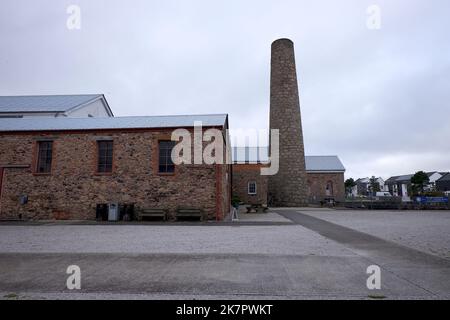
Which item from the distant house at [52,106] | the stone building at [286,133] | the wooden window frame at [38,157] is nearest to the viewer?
the wooden window frame at [38,157]

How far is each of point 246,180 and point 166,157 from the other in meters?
15.3

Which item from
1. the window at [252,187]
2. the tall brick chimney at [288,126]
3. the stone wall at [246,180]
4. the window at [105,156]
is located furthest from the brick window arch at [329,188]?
the window at [105,156]

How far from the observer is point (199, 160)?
1516 cm

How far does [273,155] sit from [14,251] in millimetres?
27331

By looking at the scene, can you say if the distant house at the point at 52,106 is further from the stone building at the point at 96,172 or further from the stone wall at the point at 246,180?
the stone wall at the point at 246,180

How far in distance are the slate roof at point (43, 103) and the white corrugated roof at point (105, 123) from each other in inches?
255

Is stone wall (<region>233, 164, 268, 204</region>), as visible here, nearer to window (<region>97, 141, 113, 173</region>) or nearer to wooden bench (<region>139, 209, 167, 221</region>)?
wooden bench (<region>139, 209, 167, 221</region>)

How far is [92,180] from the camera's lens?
1565 cm

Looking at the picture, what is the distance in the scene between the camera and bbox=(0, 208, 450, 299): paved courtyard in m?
4.31

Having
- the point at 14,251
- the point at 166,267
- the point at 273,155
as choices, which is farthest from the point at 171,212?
the point at 273,155

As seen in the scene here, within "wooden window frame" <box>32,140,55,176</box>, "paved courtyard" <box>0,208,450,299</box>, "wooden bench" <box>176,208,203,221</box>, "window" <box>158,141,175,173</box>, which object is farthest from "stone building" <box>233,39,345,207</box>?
"paved courtyard" <box>0,208,450,299</box>

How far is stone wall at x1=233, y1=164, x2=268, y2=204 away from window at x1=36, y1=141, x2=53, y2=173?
57.2ft

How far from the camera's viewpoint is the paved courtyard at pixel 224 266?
4.31 meters
